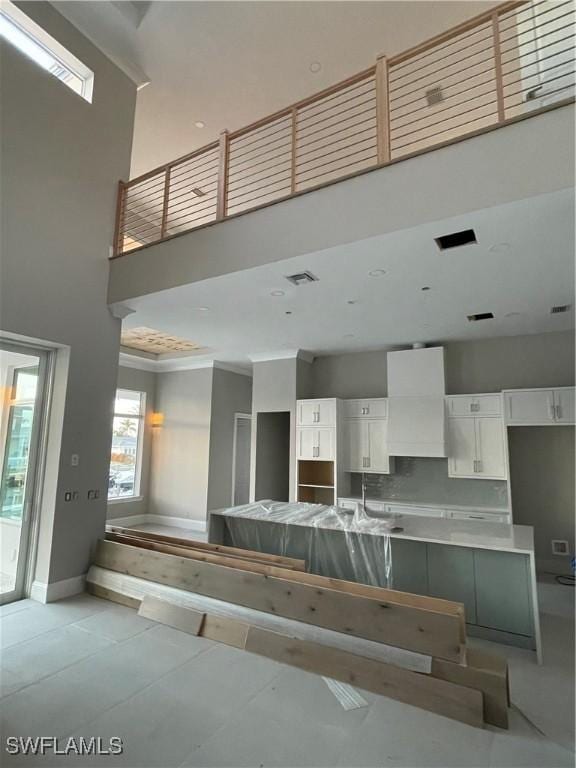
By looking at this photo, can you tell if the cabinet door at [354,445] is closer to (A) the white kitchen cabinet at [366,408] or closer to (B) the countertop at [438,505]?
(A) the white kitchen cabinet at [366,408]

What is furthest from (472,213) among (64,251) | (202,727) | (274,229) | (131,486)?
(131,486)

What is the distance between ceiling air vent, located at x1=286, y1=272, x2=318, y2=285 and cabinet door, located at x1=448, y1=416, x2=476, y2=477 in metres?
2.99

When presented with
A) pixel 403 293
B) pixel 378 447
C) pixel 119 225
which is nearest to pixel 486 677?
pixel 403 293

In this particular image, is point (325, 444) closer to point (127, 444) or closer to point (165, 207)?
point (165, 207)

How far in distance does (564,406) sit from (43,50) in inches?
266

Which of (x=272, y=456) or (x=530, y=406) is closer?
(x=530, y=406)

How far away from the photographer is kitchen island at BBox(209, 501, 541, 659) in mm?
3070

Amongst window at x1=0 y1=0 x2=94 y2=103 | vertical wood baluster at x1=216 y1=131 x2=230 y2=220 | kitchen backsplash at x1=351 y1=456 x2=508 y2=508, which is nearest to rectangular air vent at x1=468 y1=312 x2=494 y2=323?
kitchen backsplash at x1=351 y1=456 x2=508 y2=508

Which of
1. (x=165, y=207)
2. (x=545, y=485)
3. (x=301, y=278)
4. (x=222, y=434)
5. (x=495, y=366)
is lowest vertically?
(x=545, y=485)

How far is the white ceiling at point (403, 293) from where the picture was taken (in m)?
2.91

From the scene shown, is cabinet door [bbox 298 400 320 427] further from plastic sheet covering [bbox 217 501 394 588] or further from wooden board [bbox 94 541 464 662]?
wooden board [bbox 94 541 464 662]

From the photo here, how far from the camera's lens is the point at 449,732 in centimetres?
210

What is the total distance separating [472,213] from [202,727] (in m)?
3.36

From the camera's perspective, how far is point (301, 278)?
147 inches
